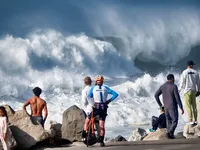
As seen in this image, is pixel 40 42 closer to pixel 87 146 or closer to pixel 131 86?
pixel 131 86

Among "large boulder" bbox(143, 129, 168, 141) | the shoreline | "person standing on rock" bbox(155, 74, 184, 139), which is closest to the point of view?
the shoreline

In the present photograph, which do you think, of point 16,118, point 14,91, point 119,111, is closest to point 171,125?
point 16,118

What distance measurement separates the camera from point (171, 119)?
11898mm

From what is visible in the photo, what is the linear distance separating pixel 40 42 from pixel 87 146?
94.9 ft

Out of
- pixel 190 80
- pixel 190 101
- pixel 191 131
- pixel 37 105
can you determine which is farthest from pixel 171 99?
pixel 37 105

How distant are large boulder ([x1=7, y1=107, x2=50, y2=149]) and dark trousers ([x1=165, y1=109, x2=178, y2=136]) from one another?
227 centimetres

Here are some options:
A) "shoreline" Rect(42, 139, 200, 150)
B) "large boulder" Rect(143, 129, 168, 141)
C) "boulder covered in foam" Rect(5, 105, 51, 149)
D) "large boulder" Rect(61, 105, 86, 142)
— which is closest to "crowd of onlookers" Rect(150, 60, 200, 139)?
"large boulder" Rect(143, 129, 168, 141)

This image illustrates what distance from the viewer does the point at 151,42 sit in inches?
1940

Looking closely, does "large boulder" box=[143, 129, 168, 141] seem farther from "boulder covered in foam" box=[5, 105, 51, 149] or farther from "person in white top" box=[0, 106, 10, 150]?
"person in white top" box=[0, 106, 10, 150]

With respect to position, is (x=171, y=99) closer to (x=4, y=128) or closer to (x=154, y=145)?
(x=154, y=145)

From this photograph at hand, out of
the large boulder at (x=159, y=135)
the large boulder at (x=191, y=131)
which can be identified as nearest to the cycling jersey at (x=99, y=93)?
the large boulder at (x=159, y=135)

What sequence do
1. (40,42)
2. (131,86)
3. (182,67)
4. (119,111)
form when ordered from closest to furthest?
(119,111), (131,86), (40,42), (182,67)

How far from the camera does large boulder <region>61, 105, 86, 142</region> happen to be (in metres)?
12.2

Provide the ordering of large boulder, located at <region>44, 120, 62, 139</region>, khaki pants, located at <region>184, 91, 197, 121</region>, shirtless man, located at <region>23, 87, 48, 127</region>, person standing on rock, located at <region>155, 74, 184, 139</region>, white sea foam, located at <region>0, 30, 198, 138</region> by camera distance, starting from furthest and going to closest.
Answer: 1. white sea foam, located at <region>0, 30, 198, 138</region>
2. khaki pants, located at <region>184, 91, 197, 121</region>
3. large boulder, located at <region>44, 120, 62, 139</region>
4. shirtless man, located at <region>23, 87, 48, 127</region>
5. person standing on rock, located at <region>155, 74, 184, 139</region>
